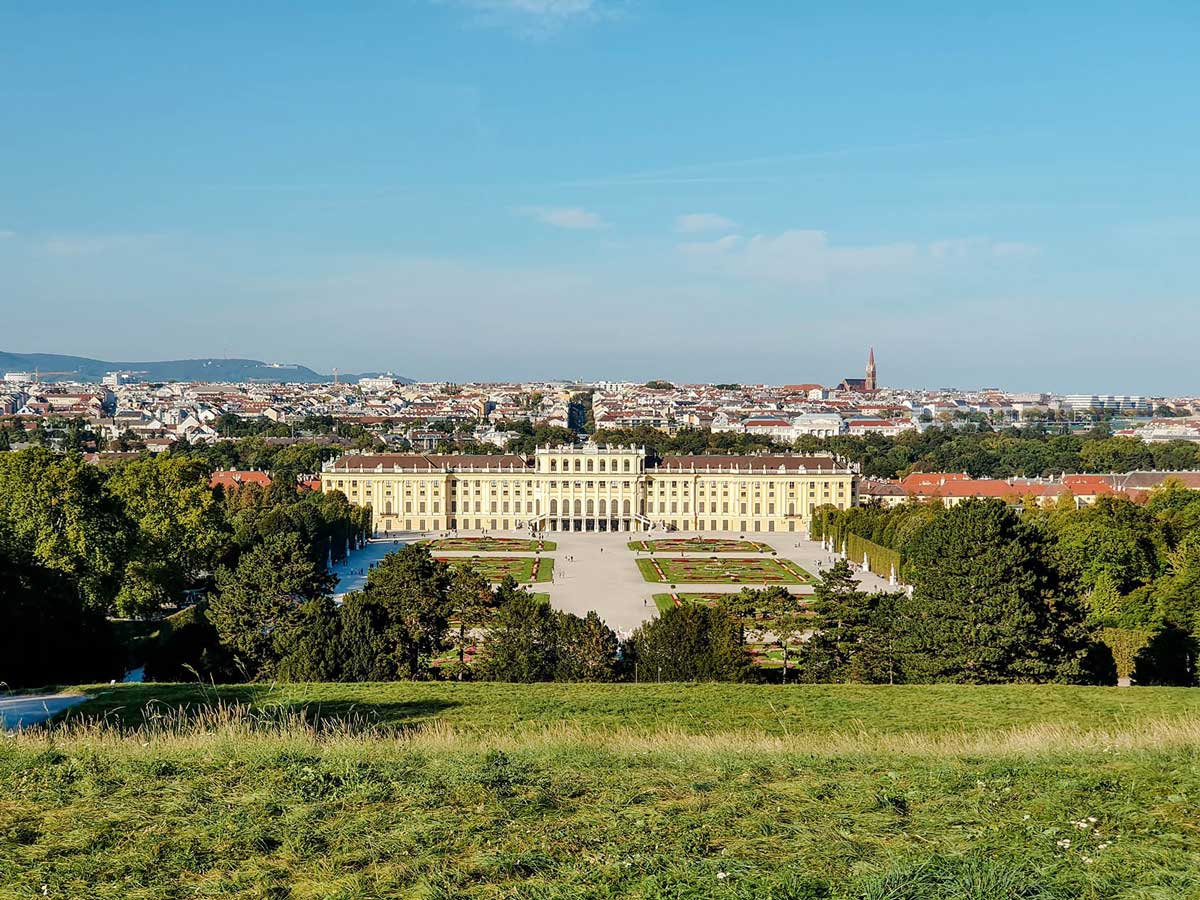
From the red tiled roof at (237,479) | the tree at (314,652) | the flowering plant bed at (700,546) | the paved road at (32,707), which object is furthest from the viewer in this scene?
the red tiled roof at (237,479)

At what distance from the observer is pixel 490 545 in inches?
2694

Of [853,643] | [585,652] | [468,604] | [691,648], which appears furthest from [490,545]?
[691,648]

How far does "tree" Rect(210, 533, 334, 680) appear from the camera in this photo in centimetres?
2338

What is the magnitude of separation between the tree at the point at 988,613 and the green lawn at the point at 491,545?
43546 millimetres

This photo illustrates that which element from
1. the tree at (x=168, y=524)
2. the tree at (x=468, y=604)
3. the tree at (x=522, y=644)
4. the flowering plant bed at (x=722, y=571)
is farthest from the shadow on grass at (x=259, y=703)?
the flowering plant bed at (x=722, y=571)

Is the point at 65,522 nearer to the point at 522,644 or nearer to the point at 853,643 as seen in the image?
the point at 522,644

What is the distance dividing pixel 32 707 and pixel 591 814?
9110 mm

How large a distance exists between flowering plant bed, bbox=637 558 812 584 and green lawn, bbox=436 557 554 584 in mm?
5022

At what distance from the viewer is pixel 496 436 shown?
136m

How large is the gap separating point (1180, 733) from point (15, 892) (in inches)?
380

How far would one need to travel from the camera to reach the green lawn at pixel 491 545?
65.8 m

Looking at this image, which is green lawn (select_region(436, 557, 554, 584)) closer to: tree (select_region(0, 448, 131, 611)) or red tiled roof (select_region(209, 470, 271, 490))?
tree (select_region(0, 448, 131, 611))

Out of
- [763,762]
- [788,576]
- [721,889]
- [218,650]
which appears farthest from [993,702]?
[788,576]

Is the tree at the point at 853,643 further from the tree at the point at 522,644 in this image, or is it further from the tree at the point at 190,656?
the tree at the point at 190,656
